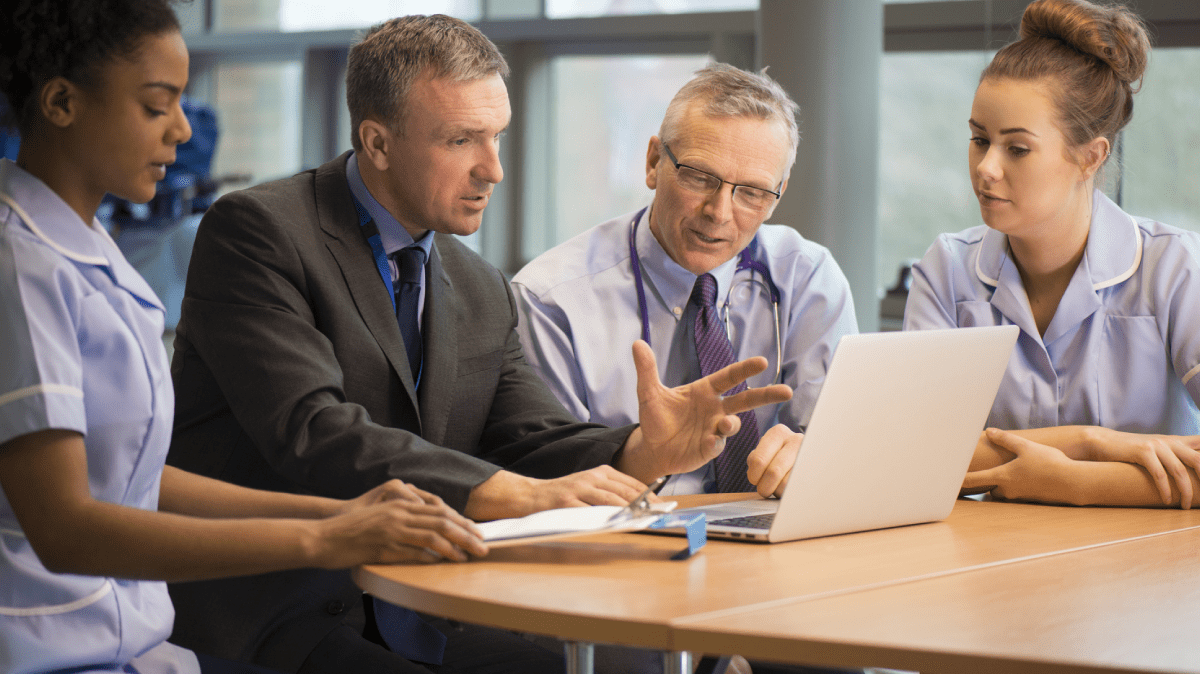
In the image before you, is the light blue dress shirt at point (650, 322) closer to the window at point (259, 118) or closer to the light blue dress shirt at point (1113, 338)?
the light blue dress shirt at point (1113, 338)

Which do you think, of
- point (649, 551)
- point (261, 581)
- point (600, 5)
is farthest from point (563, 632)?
point (600, 5)

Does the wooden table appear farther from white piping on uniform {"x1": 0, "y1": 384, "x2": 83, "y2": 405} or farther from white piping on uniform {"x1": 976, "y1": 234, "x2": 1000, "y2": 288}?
Result: white piping on uniform {"x1": 976, "y1": 234, "x2": 1000, "y2": 288}

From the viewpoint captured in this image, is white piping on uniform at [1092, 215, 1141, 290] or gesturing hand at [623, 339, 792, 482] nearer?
gesturing hand at [623, 339, 792, 482]

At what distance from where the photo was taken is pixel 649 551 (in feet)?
4.42

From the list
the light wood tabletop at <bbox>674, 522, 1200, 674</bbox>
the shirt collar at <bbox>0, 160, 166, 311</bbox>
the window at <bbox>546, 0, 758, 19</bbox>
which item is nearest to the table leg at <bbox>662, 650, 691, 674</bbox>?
the light wood tabletop at <bbox>674, 522, 1200, 674</bbox>

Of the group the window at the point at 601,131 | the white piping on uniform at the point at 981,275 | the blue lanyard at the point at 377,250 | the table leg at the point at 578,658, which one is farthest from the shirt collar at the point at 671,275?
the window at the point at 601,131

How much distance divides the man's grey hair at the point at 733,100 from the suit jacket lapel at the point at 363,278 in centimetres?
70

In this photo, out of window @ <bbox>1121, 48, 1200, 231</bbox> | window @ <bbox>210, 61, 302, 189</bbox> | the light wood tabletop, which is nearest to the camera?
the light wood tabletop

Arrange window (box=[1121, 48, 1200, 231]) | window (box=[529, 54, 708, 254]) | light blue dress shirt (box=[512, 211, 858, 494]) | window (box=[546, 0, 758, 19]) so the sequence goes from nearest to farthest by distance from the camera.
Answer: light blue dress shirt (box=[512, 211, 858, 494]) < window (box=[1121, 48, 1200, 231]) < window (box=[546, 0, 758, 19]) < window (box=[529, 54, 708, 254])

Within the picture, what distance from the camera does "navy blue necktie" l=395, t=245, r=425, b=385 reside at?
A: 1.85m

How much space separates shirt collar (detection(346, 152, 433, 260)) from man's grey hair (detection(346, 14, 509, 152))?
0.06 m

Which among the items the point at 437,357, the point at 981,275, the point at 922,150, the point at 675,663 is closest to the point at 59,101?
the point at 437,357

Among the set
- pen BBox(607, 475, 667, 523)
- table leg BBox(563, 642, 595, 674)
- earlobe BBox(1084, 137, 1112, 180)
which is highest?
earlobe BBox(1084, 137, 1112, 180)

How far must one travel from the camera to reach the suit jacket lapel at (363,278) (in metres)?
1.75
